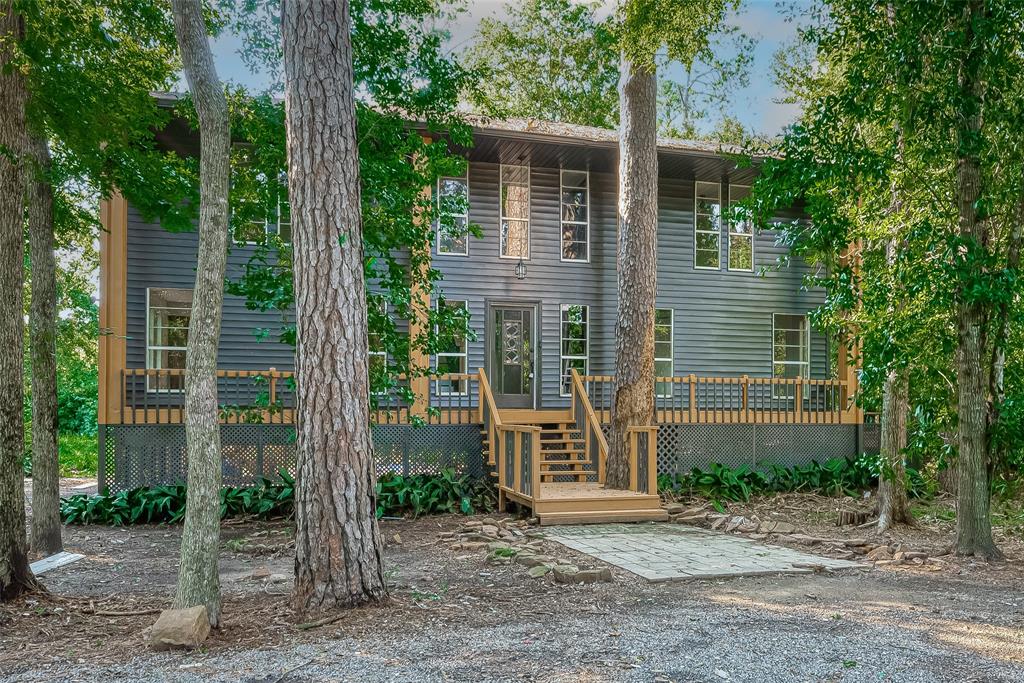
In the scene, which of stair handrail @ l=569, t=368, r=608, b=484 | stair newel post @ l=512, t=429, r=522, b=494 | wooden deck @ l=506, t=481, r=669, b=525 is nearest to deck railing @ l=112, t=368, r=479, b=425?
stair newel post @ l=512, t=429, r=522, b=494

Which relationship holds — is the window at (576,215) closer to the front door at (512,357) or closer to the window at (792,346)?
the front door at (512,357)

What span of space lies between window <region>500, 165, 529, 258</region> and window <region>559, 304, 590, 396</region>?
134 centimetres

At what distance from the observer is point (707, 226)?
15.1m

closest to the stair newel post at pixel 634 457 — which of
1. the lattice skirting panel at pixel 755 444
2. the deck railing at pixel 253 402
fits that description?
the lattice skirting panel at pixel 755 444

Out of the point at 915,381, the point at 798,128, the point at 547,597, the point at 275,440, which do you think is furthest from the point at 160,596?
the point at 915,381

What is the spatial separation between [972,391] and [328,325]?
598 cm

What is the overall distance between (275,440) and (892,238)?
27.6 ft

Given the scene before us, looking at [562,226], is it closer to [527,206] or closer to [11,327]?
[527,206]

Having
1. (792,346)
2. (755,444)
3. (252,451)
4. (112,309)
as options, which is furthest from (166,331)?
(792,346)

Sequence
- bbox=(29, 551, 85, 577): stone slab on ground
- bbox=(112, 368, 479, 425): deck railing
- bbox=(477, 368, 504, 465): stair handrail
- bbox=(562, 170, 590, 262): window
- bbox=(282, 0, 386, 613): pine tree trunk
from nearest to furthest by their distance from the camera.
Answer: bbox=(282, 0, 386, 613): pine tree trunk
bbox=(29, 551, 85, 577): stone slab on ground
bbox=(112, 368, 479, 425): deck railing
bbox=(477, 368, 504, 465): stair handrail
bbox=(562, 170, 590, 262): window

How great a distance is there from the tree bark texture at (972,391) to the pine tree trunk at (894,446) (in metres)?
1.71

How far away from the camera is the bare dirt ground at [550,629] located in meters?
4.12

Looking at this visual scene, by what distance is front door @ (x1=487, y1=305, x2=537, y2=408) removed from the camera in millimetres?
13820

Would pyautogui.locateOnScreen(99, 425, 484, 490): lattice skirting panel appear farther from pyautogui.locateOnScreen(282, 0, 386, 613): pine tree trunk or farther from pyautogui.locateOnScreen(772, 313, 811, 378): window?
pyautogui.locateOnScreen(772, 313, 811, 378): window
